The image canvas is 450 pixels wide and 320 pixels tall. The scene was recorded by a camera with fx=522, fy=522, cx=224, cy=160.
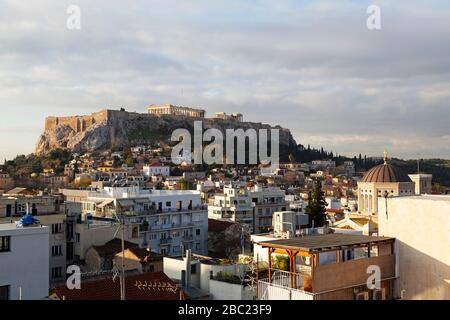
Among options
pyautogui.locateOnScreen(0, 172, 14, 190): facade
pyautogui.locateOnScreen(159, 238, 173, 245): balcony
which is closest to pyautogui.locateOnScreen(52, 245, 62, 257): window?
pyautogui.locateOnScreen(159, 238, 173, 245): balcony

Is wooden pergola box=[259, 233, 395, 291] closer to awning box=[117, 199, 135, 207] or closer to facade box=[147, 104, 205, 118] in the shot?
awning box=[117, 199, 135, 207]

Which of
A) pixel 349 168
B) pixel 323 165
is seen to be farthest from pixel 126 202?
pixel 323 165

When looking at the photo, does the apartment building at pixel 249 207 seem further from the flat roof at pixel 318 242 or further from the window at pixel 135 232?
Answer: the flat roof at pixel 318 242

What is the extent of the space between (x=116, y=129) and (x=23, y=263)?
124 m

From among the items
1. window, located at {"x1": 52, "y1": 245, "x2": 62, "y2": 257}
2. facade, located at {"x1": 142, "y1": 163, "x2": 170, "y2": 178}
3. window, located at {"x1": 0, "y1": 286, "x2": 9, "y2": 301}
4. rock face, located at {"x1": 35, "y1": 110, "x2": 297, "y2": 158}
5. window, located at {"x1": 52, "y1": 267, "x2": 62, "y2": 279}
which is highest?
rock face, located at {"x1": 35, "y1": 110, "x2": 297, "y2": 158}

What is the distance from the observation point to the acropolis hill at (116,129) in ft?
430

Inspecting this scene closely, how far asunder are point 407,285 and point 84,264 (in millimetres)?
20403

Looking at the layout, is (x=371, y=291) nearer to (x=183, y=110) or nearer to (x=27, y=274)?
(x=27, y=274)

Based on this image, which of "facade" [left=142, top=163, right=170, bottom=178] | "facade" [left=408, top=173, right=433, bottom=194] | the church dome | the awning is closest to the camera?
the church dome

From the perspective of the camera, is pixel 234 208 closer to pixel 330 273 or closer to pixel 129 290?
pixel 129 290

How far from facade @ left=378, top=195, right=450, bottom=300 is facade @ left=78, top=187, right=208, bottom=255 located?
2396 centimetres

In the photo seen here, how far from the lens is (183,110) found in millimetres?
162250

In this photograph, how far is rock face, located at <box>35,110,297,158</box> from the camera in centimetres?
13075
